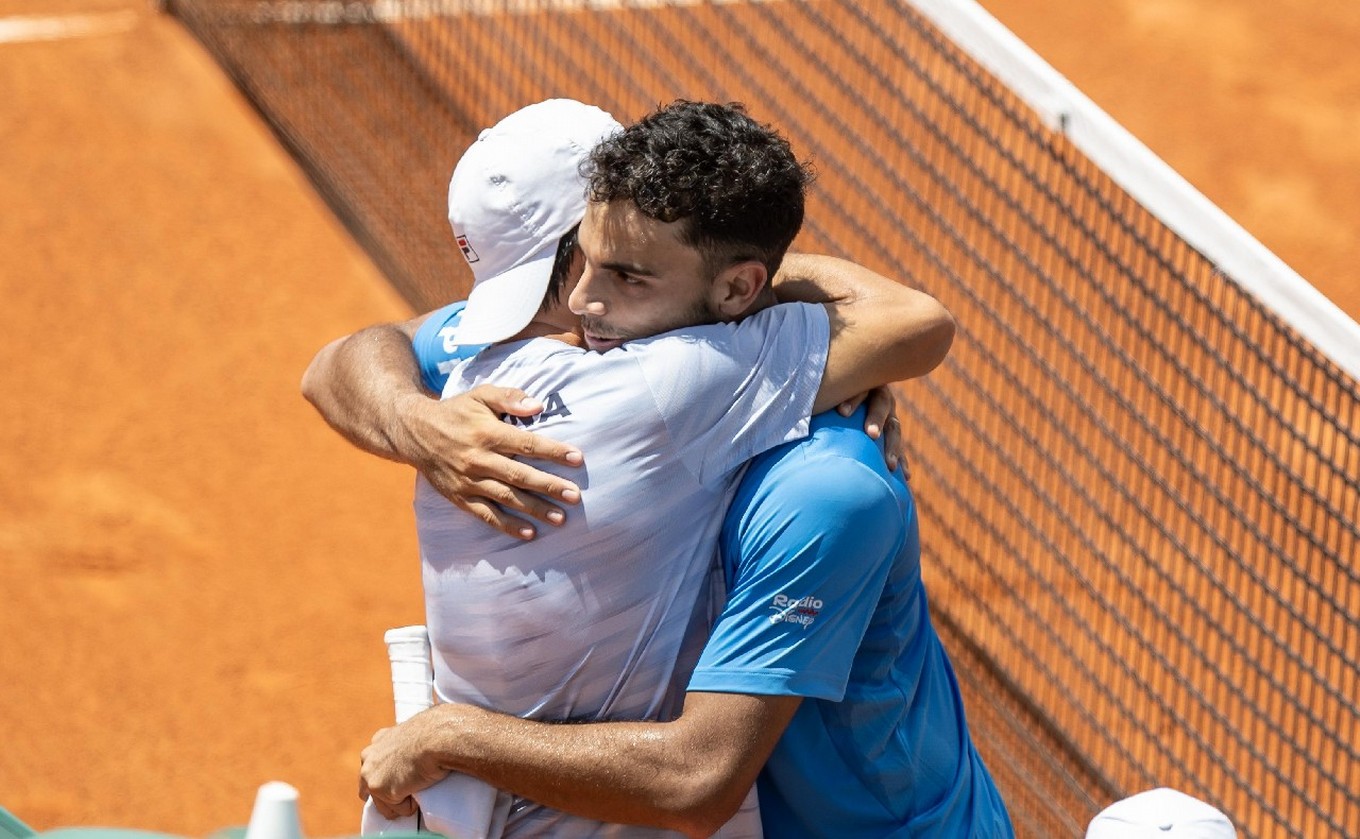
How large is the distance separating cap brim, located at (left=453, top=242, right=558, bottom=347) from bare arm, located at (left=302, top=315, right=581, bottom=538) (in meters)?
0.09

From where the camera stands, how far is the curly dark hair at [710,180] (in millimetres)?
2461

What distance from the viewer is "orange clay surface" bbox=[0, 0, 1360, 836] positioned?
5.38 metres

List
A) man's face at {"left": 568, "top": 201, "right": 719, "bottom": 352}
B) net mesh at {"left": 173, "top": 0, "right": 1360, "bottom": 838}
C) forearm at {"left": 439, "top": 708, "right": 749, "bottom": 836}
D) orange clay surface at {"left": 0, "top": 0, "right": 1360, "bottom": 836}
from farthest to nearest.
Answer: orange clay surface at {"left": 0, "top": 0, "right": 1360, "bottom": 836}, net mesh at {"left": 173, "top": 0, "right": 1360, "bottom": 838}, man's face at {"left": 568, "top": 201, "right": 719, "bottom": 352}, forearm at {"left": 439, "top": 708, "right": 749, "bottom": 836}

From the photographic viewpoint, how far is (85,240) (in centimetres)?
701

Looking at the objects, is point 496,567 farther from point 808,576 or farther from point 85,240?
point 85,240

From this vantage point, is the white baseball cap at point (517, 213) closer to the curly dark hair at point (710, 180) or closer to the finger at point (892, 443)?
the curly dark hair at point (710, 180)

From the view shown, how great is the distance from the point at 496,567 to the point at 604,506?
199 millimetres

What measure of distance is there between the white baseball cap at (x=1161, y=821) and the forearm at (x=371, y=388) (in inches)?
49.2

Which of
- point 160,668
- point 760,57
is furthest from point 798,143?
point 160,668

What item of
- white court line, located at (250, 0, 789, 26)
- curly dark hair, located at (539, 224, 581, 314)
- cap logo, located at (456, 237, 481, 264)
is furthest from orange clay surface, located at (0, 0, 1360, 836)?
curly dark hair, located at (539, 224, 581, 314)

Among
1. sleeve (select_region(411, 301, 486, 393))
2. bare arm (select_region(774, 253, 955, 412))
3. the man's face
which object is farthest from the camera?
sleeve (select_region(411, 301, 486, 393))

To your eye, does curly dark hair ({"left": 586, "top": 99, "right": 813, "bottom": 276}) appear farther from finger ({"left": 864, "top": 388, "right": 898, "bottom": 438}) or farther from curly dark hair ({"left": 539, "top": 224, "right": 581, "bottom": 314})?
finger ({"left": 864, "top": 388, "right": 898, "bottom": 438})

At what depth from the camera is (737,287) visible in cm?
256

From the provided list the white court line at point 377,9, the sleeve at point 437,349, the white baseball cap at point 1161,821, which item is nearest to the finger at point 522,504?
the sleeve at point 437,349
